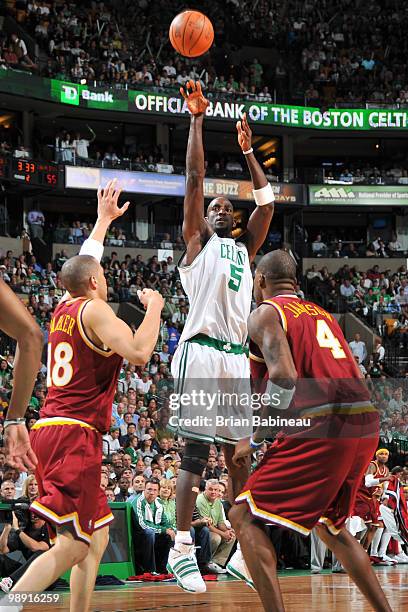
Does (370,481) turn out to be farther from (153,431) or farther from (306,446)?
(306,446)

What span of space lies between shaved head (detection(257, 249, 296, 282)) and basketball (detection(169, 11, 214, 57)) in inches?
156

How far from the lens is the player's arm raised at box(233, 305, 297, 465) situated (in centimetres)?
510

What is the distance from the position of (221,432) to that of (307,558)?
23.6 ft

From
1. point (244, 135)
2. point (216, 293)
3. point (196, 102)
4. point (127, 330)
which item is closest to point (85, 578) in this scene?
point (127, 330)

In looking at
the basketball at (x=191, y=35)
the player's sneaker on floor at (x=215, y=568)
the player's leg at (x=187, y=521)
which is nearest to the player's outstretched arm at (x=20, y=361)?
the player's leg at (x=187, y=521)

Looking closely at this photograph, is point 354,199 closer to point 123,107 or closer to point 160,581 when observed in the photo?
point 123,107

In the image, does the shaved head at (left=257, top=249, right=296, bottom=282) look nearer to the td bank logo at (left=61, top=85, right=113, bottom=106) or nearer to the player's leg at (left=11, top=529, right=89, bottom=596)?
the player's leg at (left=11, top=529, right=89, bottom=596)

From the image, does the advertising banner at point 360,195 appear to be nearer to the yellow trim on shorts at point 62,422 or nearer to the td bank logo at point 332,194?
the td bank logo at point 332,194

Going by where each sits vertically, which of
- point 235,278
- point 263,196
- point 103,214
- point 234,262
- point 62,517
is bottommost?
point 62,517

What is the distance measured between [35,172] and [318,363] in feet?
79.1

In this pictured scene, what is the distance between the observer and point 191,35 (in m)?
9.29

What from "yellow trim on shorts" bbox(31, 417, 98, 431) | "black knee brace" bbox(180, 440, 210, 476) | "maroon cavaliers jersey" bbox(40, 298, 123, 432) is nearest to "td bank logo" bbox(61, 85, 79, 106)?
"black knee brace" bbox(180, 440, 210, 476)

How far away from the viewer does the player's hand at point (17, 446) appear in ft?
12.3

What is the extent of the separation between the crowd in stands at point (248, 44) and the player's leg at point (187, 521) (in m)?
24.6
